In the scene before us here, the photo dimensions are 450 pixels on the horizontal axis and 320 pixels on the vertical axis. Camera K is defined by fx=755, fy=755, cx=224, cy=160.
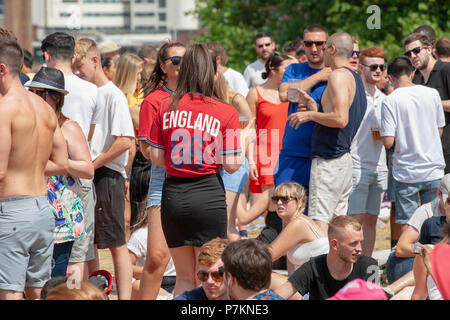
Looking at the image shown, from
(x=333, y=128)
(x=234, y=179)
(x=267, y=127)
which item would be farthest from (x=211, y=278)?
(x=267, y=127)

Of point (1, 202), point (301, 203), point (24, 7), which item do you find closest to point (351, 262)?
point (301, 203)

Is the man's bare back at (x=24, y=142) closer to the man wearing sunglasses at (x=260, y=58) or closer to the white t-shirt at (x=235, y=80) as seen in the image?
the white t-shirt at (x=235, y=80)

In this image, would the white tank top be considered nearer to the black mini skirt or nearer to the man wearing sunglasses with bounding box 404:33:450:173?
the black mini skirt

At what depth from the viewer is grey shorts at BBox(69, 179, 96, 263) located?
5184 millimetres

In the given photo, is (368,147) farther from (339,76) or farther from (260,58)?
(260,58)

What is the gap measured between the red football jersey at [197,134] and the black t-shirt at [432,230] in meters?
1.36

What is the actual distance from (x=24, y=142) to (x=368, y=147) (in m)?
3.63

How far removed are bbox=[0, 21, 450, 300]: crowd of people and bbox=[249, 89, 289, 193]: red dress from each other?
1 centimetres

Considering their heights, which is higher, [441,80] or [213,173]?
[441,80]

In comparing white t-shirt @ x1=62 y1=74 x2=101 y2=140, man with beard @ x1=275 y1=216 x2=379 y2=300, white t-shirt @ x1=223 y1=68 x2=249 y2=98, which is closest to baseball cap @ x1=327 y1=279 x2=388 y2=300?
man with beard @ x1=275 y1=216 x2=379 y2=300

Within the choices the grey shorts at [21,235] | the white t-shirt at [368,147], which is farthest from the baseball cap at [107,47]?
the grey shorts at [21,235]

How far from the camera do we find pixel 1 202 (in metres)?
4.02

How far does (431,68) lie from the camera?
705 centimetres

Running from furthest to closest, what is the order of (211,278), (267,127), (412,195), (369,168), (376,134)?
(267,127) < (376,134) < (369,168) < (412,195) < (211,278)
